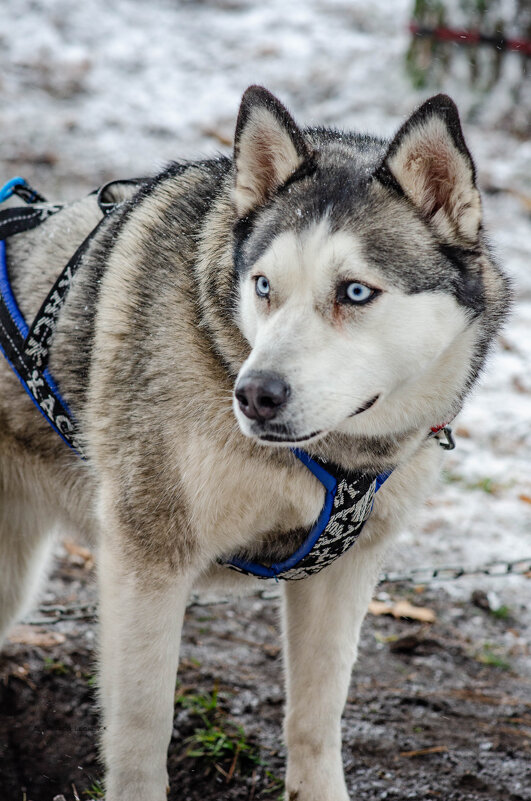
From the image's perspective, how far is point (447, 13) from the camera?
7.84 metres

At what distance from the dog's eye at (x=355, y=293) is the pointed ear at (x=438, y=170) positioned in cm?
25

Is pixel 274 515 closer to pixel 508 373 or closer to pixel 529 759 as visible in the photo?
pixel 529 759

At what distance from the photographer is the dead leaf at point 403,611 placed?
3.68 meters

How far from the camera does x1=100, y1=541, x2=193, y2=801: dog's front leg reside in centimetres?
217

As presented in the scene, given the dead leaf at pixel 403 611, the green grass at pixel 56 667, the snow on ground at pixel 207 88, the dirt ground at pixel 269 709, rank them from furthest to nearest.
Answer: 1. the snow on ground at pixel 207 88
2. the dead leaf at pixel 403 611
3. the green grass at pixel 56 667
4. the dirt ground at pixel 269 709

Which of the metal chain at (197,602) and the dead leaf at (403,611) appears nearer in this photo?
the metal chain at (197,602)

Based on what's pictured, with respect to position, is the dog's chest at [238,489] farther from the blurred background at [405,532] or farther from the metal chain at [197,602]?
the metal chain at [197,602]

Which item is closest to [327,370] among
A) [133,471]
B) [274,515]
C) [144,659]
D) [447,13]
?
[274,515]

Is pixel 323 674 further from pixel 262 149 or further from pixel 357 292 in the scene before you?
pixel 262 149

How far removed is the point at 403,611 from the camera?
3.69 metres

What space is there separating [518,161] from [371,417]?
6.35m

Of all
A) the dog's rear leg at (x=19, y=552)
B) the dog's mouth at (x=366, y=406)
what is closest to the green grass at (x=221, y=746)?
the dog's rear leg at (x=19, y=552)

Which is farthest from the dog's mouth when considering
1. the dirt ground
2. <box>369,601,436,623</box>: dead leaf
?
<box>369,601,436,623</box>: dead leaf

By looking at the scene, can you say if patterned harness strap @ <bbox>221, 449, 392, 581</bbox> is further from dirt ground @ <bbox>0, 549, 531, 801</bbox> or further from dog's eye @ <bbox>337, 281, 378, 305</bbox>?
dirt ground @ <bbox>0, 549, 531, 801</bbox>
